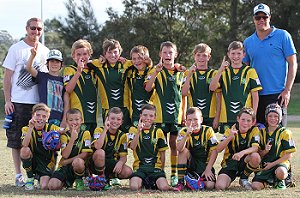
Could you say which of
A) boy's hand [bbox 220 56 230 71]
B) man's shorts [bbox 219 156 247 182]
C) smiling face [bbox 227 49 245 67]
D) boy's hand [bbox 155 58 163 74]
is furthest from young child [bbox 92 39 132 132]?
man's shorts [bbox 219 156 247 182]

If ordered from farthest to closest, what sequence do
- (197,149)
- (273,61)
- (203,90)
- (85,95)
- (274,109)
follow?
(85,95) → (203,90) → (273,61) → (197,149) → (274,109)

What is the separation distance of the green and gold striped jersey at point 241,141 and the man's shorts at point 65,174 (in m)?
2.17

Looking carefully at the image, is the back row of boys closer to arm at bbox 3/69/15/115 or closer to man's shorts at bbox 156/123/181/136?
man's shorts at bbox 156/123/181/136

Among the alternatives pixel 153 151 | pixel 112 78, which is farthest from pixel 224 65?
pixel 112 78

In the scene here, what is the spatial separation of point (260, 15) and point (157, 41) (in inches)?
1099

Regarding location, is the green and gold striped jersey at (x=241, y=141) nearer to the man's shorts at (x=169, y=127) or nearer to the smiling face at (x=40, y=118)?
the man's shorts at (x=169, y=127)

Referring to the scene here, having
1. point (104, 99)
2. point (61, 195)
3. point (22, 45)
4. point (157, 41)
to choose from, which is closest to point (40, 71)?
point (22, 45)

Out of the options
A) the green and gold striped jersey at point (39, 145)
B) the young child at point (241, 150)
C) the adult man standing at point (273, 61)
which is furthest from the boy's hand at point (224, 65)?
the green and gold striped jersey at point (39, 145)

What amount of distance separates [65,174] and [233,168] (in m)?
2.38

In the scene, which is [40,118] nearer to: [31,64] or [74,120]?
[74,120]

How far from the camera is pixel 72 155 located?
8742 millimetres

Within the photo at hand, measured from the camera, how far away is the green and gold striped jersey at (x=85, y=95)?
9.27 m

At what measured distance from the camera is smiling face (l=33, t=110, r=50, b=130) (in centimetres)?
855

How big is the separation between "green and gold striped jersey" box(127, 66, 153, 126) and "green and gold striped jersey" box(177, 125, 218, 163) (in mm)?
952
